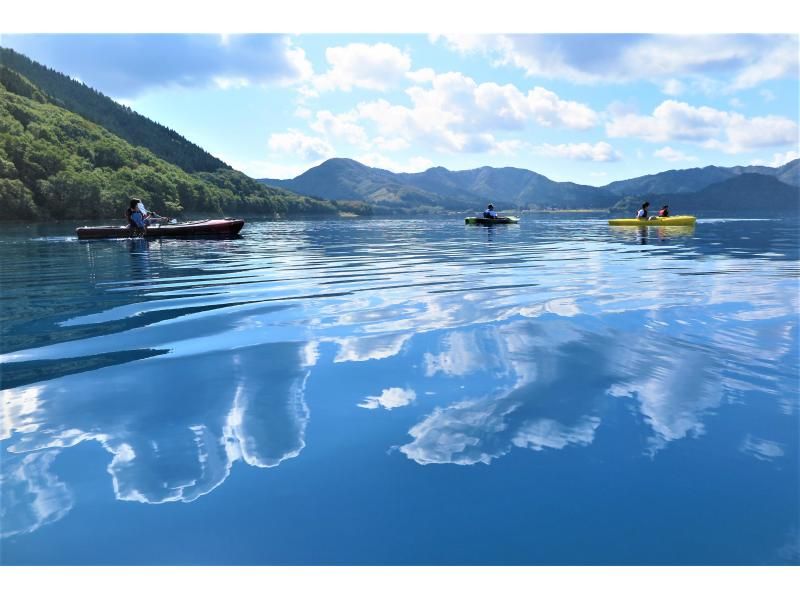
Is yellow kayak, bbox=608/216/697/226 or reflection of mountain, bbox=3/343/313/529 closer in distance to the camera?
reflection of mountain, bbox=3/343/313/529

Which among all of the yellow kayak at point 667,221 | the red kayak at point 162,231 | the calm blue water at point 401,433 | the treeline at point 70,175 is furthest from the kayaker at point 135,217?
the treeline at point 70,175

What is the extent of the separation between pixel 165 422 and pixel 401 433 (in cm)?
320

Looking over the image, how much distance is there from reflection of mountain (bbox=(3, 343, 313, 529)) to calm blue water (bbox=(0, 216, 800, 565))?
0.04 m

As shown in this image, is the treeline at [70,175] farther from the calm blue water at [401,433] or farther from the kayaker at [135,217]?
the calm blue water at [401,433]

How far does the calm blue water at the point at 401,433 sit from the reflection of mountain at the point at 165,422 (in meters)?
0.04

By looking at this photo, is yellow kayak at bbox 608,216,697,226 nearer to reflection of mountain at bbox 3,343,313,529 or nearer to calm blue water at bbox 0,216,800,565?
calm blue water at bbox 0,216,800,565

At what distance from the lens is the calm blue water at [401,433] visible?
433 cm

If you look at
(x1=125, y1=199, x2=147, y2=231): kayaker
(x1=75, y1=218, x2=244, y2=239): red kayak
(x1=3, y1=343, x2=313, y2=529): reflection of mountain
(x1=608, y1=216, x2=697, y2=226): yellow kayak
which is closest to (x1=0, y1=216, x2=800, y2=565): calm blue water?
(x1=3, y1=343, x2=313, y2=529): reflection of mountain

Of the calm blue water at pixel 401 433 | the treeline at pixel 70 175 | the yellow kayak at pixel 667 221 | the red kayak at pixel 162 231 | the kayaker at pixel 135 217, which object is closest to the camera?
the calm blue water at pixel 401 433

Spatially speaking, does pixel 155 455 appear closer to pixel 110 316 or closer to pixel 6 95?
pixel 110 316

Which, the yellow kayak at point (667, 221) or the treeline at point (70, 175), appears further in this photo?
the treeline at point (70, 175)

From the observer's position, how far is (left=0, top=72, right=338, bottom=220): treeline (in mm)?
102500

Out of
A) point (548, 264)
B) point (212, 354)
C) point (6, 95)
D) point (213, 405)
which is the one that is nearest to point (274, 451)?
point (213, 405)

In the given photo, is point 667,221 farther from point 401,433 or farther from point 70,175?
point 70,175
